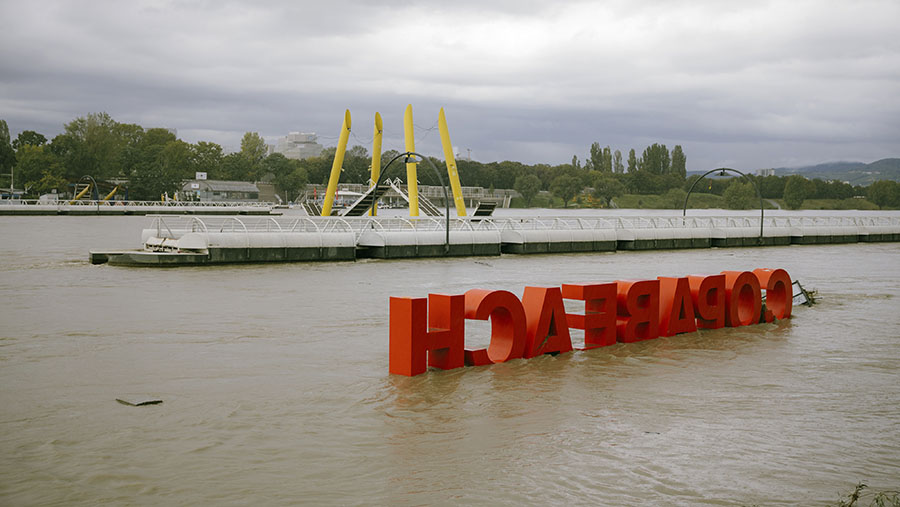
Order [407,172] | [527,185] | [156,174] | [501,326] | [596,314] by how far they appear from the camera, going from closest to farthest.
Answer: [501,326], [596,314], [407,172], [156,174], [527,185]

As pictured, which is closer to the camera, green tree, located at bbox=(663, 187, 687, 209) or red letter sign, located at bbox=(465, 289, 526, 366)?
red letter sign, located at bbox=(465, 289, 526, 366)

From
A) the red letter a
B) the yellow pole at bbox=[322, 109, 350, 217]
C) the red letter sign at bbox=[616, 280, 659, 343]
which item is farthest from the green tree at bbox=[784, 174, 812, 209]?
the red letter a

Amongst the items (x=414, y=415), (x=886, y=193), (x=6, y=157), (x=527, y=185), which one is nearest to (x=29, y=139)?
(x=6, y=157)

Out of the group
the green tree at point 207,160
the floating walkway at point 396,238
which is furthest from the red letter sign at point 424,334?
the green tree at point 207,160

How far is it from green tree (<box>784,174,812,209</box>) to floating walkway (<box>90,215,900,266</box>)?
116 m

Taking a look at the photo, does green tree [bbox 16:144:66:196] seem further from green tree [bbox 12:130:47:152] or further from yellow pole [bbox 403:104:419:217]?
yellow pole [bbox 403:104:419:217]

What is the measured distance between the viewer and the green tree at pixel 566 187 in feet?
616

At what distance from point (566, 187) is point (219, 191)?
7851cm

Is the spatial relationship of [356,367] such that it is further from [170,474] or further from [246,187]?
[246,187]

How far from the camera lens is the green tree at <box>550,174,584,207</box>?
7392 inches

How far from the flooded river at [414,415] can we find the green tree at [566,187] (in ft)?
551

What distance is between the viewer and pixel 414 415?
10508 mm

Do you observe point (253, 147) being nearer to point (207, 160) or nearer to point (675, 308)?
point (207, 160)

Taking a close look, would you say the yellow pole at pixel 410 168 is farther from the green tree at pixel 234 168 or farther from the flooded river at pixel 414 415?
the green tree at pixel 234 168
